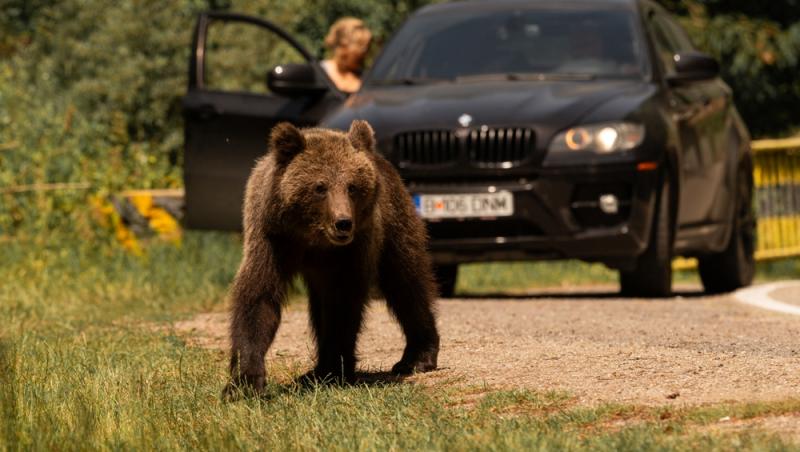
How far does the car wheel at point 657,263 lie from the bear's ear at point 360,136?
170 inches

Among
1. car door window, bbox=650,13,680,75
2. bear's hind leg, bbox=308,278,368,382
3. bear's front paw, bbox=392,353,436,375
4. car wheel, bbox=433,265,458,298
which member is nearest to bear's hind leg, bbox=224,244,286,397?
bear's hind leg, bbox=308,278,368,382

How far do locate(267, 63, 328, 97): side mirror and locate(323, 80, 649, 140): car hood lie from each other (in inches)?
13.5

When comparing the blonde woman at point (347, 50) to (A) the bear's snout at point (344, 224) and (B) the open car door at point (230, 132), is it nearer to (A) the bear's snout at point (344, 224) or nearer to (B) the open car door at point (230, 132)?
(B) the open car door at point (230, 132)

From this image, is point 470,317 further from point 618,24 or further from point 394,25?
point 394,25

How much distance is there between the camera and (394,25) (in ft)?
71.4

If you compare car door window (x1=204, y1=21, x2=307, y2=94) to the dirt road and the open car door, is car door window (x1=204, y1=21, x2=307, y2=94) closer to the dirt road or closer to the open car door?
the open car door

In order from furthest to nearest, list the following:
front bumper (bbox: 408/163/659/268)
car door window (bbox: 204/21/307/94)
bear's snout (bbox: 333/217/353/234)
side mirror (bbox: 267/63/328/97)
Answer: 1. car door window (bbox: 204/21/307/94)
2. side mirror (bbox: 267/63/328/97)
3. front bumper (bbox: 408/163/659/268)
4. bear's snout (bbox: 333/217/353/234)

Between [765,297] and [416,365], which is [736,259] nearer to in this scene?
[765,297]

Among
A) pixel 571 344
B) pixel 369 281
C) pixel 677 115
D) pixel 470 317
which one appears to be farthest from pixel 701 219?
pixel 369 281

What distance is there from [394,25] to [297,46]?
30.3 feet

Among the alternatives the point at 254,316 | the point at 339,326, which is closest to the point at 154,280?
the point at 339,326

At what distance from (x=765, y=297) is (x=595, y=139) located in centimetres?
188

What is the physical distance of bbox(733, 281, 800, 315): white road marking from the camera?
10.8m

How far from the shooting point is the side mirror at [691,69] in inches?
475
